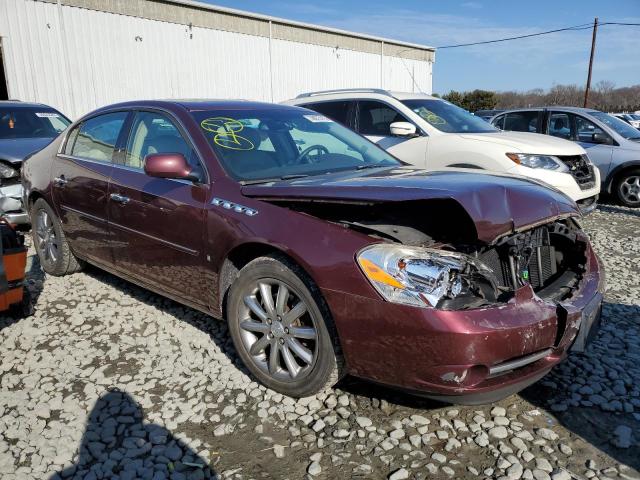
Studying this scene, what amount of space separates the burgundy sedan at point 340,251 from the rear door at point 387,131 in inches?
113

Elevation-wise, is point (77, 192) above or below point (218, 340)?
above

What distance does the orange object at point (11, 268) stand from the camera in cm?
363

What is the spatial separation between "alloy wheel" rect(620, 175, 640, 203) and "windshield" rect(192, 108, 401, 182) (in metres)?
6.32

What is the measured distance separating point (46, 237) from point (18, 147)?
226 centimetres

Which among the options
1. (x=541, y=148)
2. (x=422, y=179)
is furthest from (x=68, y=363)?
(x=541, y=148)

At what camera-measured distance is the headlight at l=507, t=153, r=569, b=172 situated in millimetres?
6231

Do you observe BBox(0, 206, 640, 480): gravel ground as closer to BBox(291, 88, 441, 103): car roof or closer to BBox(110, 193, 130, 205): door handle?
BBox(110, 193, 130, 205): door handle

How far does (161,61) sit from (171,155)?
14280mm

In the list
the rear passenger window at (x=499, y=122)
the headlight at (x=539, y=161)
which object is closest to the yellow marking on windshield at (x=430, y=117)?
the headlight at (x=539, y=161)

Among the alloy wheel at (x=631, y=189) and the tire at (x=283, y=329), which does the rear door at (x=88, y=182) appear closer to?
the tire at (x=283, y=329)

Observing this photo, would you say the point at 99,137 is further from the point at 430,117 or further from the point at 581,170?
the point at 581,170

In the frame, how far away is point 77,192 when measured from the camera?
171 inches

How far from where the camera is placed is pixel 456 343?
223cm

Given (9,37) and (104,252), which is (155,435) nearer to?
(104,252)
